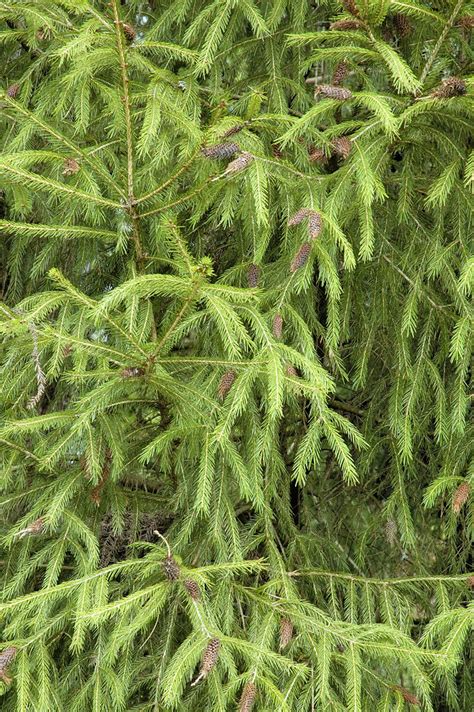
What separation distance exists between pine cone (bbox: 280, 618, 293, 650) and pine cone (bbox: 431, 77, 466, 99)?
172cm

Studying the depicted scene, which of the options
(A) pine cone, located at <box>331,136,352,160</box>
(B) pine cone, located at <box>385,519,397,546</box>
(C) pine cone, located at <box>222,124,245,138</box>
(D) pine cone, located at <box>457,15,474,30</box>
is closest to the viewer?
(C) pine cone, located at <box>222,124,245,138</box>

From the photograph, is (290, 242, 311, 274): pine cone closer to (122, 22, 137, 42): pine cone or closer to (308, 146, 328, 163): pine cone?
(308, 146, 328, 163): pine cone

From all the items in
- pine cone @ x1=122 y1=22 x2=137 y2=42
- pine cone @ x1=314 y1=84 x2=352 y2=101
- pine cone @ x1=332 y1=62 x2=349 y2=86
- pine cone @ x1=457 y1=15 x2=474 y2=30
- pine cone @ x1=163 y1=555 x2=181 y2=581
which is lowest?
pine cone @ x1=163 y1=555 x2=181 y2=581

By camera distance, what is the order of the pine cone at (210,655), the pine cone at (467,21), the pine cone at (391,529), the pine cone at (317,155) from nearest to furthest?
the pine cone at (210,655)
the pine cone at (467,21)
the pine cone at (317,155)
the pine cone at (391,529)

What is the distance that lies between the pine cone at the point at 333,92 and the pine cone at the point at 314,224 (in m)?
0.34

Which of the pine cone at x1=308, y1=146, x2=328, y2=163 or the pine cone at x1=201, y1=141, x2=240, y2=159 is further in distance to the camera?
the pine cone at x1=308, y1=146, x2=328, y2=163

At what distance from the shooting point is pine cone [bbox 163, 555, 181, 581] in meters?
2.25

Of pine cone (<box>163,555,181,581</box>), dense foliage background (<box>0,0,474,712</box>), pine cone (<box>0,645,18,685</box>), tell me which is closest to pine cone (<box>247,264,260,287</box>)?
dense foliage background (<box>0,0,474,712</box>)

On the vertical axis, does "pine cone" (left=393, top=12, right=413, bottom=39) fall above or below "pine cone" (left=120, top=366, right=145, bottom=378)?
above

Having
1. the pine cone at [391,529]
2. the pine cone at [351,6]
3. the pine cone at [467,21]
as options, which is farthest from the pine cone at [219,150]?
the pine cone at [391,529]

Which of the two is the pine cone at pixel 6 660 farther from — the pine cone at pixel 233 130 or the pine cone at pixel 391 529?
the pine cone at pixel 233 130

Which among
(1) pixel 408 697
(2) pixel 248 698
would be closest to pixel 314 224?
(2) pixel 248 698

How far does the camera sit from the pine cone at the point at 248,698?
2.18 metres

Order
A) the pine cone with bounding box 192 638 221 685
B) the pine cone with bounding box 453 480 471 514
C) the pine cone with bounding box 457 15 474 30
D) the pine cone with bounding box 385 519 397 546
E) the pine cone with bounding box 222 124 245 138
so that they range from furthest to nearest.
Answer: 1. the pine cone with bounding box 385 519 397 546
2. the pine cone with bounding box 453 480 471 514
3. the pine cone with bounding box 457 15 474 30
4. the pine cone with bounding box 222 124 245 138
5. the pine cone with bounding box 192 638 221 685
